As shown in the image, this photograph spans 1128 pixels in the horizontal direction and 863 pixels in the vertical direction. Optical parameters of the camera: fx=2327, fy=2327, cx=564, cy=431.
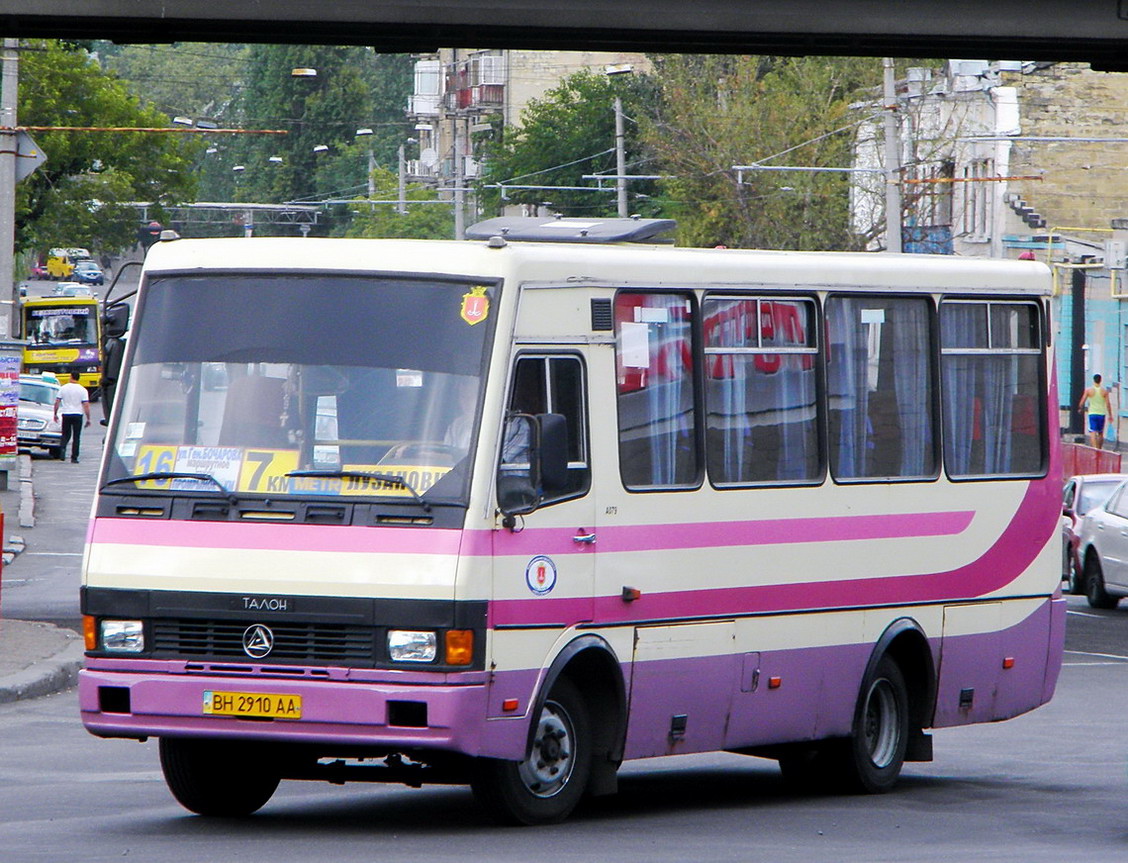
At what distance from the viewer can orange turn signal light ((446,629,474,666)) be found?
9352mm

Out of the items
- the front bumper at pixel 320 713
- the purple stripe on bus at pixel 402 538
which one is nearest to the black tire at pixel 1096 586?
the purple stripe on bus at pixel 402 538

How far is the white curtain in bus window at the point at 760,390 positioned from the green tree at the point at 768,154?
48.0 metres

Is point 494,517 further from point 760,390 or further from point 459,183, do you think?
point 459,183

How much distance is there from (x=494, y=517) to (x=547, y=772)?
123 cm

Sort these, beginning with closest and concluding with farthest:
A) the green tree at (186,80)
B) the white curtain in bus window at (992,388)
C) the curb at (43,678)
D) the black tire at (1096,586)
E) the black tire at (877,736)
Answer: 1. the black tire at (877,736)
2. the white curtain in bus window at (992,388)
3. the curb at (43,678)
4. the black tire at (1096,586)
5. the green tree at (186,80)

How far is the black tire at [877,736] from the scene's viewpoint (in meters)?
11.9

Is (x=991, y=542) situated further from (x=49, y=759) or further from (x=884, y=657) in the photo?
(x=49, y=759)

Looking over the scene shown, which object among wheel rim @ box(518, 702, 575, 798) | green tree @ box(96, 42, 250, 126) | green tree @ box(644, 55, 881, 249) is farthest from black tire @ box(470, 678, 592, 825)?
green tree @ box(96, 42, 250, 126)

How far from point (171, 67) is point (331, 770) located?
14691 cm

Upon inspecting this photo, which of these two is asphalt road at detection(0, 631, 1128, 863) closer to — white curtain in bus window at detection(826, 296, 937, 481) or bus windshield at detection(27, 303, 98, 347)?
white curtain in bus window at detection(826, 296, 937, 481)

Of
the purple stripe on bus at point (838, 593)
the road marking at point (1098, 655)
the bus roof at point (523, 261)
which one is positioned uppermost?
the bus roof at point (523, 261)

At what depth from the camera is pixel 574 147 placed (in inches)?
3253

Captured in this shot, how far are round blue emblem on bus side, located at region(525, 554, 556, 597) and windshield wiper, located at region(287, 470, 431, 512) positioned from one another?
56 cm

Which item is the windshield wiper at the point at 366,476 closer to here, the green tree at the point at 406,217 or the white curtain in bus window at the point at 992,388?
the white curtain in bus window at the point at 992,388
